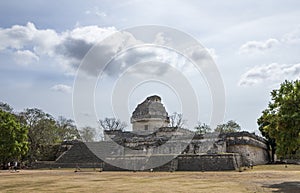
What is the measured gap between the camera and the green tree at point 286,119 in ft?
49.8

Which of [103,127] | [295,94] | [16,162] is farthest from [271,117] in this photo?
[103,127]

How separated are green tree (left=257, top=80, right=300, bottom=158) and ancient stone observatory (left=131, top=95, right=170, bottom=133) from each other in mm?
28583

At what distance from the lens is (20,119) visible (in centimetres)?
4556

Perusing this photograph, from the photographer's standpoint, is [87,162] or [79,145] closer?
[87,162]

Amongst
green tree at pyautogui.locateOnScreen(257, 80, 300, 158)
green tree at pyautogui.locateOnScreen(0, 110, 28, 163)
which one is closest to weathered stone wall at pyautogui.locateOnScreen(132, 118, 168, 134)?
green tree at pyautogui.locateOnScreen(0, 110, 28, 163)

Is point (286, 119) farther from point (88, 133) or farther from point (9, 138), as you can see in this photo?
point (88, 133)

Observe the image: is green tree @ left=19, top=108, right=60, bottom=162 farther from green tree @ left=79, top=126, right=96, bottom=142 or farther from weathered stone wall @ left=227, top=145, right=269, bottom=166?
weathered stone wall @ left=227, top=145, right=269, bottom=166

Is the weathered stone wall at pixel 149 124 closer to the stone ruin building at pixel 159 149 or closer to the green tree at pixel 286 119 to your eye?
the stone ruin building at pixel 159 149

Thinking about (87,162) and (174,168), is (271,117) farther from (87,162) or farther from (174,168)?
(87,162)

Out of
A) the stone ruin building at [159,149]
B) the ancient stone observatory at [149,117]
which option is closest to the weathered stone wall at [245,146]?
the stone ruin building at [159,149]

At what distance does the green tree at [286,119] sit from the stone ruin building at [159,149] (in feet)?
36.9

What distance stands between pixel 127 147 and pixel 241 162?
13711 millimetres

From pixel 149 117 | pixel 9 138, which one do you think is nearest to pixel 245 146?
pixel 149 117

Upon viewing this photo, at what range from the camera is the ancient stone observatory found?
4544 cm
